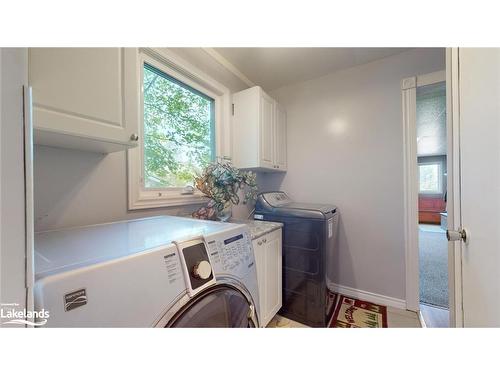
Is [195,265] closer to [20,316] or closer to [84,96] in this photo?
[20,316]

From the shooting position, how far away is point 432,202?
666 cm

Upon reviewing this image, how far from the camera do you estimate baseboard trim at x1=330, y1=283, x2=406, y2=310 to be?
1776 millimetres

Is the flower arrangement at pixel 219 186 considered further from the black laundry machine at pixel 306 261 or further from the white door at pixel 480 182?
the white door at pixel 480 182

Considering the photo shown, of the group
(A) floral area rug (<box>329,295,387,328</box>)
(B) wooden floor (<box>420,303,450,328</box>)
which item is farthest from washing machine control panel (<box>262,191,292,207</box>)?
(B) wooden floor (<box>420,303,450,328</box>)

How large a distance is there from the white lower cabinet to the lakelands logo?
0.99 metres

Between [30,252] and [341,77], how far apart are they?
245cm

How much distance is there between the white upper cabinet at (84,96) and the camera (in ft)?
2.03

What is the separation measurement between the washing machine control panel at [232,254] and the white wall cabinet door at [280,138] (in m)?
1.36

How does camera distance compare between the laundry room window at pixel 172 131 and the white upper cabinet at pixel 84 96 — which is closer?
the white upper cabinet at pixel 84 96

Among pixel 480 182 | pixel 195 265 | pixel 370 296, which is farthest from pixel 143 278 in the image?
pixel 370 296

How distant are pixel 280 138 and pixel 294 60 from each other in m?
0.74

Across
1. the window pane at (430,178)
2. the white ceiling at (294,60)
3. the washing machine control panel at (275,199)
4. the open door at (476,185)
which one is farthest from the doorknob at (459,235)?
the window pane at (430,178)

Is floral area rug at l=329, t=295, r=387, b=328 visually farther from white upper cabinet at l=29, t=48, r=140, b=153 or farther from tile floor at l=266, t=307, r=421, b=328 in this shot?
white upper cabinet at l=29, t=48, r=140, b=153

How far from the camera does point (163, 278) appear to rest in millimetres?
536
